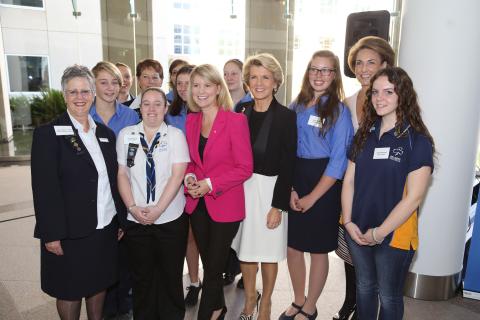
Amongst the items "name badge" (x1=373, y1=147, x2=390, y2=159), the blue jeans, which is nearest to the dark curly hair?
"name badge" (x1=373, y1=147, x2=390, y2=159)

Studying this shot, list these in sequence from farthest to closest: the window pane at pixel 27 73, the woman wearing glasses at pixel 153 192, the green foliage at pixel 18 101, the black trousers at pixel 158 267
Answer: the green foliage at pixel 18 101 < the window pane at pixel 27 73 < the black trousers at pixel 158 267 < the woman wearing glasses at pixel 153 192

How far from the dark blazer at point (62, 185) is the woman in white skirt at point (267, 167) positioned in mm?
944

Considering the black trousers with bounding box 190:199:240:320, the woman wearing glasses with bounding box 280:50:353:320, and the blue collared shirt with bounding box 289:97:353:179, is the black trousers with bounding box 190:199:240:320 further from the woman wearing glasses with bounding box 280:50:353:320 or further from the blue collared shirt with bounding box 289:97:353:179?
the blue collared shirt with bounding box 289:97:353:179

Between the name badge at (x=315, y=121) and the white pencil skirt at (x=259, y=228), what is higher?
the name badge at (x=315, y=121)

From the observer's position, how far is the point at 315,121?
2414 millimetres

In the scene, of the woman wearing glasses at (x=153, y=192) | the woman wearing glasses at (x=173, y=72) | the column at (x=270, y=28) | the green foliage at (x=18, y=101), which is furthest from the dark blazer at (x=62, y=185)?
the green foliage at (x=18, y=101)

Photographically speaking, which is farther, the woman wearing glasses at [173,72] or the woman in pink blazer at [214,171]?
the woman wearing glasses at [173,72]

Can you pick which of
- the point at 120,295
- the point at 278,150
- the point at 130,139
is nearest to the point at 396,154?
the point at 278,150

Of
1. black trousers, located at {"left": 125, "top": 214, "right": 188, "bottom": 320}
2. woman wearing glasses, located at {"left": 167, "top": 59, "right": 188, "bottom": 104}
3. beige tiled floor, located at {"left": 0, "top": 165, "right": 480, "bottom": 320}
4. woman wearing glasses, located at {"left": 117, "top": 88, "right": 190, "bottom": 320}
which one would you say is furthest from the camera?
woman wearing glasses, located at {"left": 167, "top": 59, "right": 188, "bottom": 104}

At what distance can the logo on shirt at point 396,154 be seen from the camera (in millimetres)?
1882

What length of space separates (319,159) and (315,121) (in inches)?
9.6

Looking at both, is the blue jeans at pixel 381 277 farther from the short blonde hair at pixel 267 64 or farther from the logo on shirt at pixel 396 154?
the short blonde hair at pixel 267 64

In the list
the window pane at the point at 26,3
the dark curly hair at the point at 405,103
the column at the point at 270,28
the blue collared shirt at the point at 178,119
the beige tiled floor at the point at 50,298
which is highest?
the window pane at the point at 26,3

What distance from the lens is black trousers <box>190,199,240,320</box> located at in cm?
235
